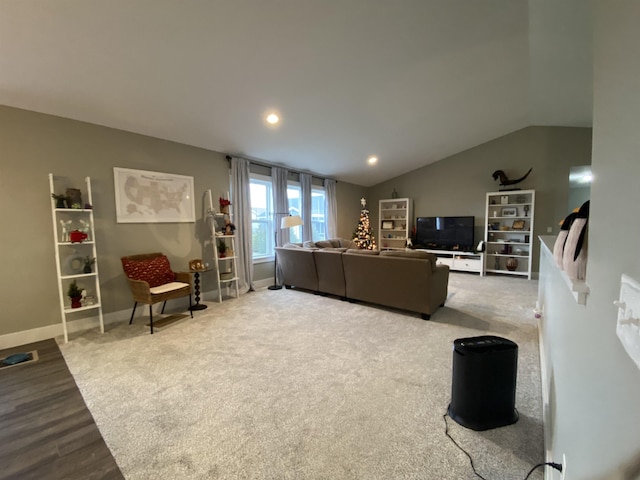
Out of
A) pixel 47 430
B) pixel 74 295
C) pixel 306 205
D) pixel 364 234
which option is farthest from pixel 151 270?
pixel 364 234

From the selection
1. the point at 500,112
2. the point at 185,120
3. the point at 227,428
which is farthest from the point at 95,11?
the point at 500,112

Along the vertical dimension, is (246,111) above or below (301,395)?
above

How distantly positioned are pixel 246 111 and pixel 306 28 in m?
1.46

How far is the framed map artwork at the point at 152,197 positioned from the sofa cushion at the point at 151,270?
0.58m

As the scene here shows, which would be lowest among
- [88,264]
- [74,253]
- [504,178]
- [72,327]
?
[72,327]

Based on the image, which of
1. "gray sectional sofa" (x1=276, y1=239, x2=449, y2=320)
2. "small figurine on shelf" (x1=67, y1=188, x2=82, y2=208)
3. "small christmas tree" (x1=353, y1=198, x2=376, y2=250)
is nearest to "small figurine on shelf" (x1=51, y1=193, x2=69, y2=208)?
"small figurine on shelf" (x1=67, y1=188, x2=82, y2=208)

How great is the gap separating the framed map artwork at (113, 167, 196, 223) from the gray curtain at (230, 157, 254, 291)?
78cm

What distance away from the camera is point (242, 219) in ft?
16.5

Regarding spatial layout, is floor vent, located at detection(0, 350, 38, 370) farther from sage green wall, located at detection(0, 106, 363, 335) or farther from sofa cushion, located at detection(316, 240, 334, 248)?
sofa cushion, located at detection(316, 240, 334, 248)

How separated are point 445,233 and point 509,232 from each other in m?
1.35

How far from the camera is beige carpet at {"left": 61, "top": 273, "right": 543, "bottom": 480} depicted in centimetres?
152

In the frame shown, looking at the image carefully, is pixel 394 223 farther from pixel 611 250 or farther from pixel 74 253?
pixel 611 250

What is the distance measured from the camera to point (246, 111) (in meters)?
3.70

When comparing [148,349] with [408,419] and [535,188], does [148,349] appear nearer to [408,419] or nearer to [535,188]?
[408,419]
